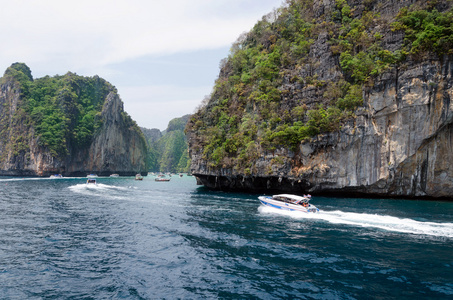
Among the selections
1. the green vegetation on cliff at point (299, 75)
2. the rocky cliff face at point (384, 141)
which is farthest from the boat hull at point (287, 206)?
the green vegetation on cliff at point (299, 75)

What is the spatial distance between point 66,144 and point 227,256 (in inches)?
4637

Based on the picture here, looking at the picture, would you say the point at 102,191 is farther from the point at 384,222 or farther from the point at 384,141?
the point at 384,141

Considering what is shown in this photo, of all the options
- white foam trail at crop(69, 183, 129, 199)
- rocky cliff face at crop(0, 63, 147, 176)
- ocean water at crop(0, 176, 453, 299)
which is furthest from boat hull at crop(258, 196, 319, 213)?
rocky cliff face at crop(0, 63, 147, 176)

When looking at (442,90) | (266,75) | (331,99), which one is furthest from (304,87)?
(442,90)

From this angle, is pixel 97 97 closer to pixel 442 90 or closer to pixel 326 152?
pixel 326 152

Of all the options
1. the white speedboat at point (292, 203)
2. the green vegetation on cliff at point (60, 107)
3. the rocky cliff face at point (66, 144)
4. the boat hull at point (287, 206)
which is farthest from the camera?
the green vegetation on cliff at point (60, 107)

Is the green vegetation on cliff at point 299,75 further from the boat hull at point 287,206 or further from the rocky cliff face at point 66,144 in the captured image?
the rocky cliff face at point 66,144

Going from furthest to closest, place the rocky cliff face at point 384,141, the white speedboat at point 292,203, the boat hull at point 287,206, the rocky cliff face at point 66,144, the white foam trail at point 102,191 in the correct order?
the rocky cliff face at point 66,144
the white foam trail at point 102,191
the rocky cliff face at point 384,141
the white speedboat at point 292,203
the boat hull at point 287,206

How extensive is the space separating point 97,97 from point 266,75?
4701 inches

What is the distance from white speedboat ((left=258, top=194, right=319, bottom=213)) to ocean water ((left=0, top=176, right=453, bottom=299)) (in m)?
1.05

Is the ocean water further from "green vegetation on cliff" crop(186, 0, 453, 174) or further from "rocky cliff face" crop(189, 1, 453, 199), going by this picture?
"green vegetation on cliff" crop(186, 0, 453, 174)

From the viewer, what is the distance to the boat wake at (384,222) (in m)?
21.2

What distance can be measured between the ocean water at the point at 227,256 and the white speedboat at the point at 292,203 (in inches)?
41.2

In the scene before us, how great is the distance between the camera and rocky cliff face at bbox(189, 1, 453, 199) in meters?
36.2
